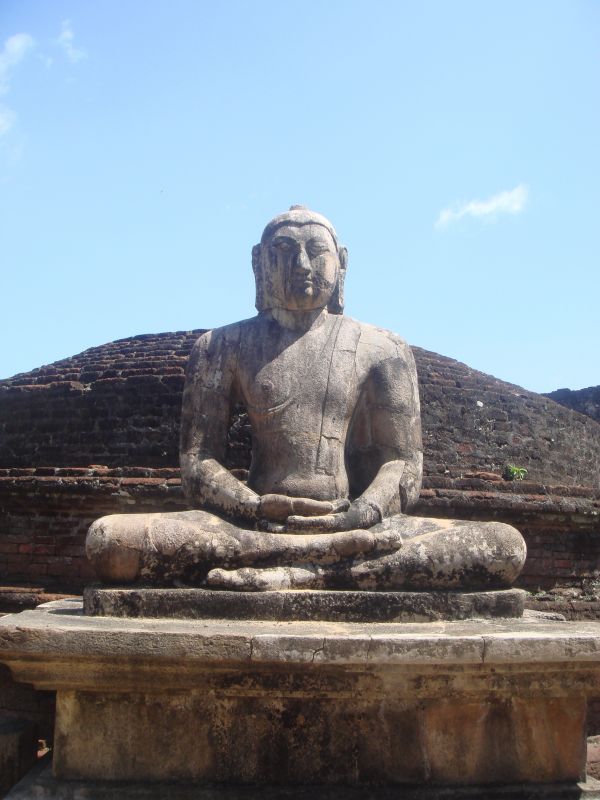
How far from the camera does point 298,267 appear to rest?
11.9 ft

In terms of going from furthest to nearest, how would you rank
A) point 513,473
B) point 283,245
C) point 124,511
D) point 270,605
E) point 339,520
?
point 513,473 → point 124,511 → point 283,245 → point 339,520 → point 270,605

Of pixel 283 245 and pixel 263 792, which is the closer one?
pixel 263 792

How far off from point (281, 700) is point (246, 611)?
35 centimetres

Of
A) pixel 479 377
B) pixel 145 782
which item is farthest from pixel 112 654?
pixel 479 377

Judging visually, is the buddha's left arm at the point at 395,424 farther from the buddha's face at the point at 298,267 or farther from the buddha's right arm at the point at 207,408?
the buddha's right arm at the point at 207,408

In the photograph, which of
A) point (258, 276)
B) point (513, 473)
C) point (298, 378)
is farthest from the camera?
point (513, 473)

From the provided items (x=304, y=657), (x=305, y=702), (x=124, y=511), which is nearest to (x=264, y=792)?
(x=305, y=702)

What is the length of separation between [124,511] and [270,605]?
274 inches

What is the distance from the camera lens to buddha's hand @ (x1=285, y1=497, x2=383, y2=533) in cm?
311

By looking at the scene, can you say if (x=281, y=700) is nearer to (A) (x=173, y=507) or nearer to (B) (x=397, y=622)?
(B) (x=397, y=622)

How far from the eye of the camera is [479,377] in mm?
14078

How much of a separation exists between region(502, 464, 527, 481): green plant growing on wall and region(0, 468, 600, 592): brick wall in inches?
75.8

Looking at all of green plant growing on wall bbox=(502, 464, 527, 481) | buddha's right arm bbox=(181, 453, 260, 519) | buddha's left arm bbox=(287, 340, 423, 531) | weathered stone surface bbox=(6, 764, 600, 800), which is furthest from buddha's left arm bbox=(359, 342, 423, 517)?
green plant growing on wall bbox=(502, 464, 527, 481)

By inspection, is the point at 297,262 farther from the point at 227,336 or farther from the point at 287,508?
the point at 287,508
